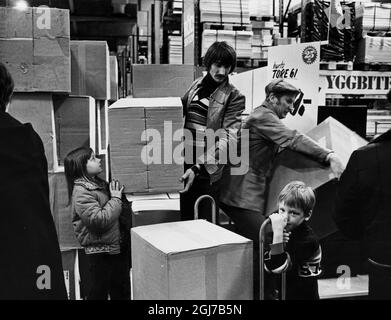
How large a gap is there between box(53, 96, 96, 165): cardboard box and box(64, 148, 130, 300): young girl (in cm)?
3

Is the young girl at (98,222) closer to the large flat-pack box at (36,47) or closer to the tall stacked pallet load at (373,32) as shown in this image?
the large flat-pack box at (36,47)

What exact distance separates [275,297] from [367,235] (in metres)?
0.43

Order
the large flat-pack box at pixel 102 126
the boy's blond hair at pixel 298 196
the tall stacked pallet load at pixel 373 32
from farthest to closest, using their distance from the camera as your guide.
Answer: the tall stacked pallet load at pixel 373 32
the boy's blond hair at pixel 298 196
the large flat-pack box at pixel 102 126

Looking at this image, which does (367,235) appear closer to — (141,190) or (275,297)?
(275,297)

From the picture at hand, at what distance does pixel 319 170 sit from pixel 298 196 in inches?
5.3

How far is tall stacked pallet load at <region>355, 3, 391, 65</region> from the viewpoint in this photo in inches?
93.7

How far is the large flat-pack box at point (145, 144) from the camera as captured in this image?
1.74 m

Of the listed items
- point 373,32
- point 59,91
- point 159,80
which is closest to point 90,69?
point 59,91

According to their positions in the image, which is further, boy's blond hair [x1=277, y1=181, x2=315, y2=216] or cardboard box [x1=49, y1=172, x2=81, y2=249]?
boy's blond hair [x1=277, y1=181, x2=315, y2=216]

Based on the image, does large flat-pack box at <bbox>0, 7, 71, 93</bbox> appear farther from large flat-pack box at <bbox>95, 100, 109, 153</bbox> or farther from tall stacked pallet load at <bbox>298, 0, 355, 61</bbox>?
tall stacked pallet load at <bbox>298, 0, 355, 61</bbox>

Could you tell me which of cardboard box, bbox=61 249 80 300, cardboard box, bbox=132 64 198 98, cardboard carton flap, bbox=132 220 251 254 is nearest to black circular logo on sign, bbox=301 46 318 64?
cardboard box, bbox=132 64 198 98

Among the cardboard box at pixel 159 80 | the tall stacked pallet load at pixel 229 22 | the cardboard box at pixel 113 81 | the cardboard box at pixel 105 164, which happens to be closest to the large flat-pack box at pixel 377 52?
the tall stacked pallet load at pixel 229 22

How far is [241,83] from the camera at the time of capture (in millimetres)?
1913
